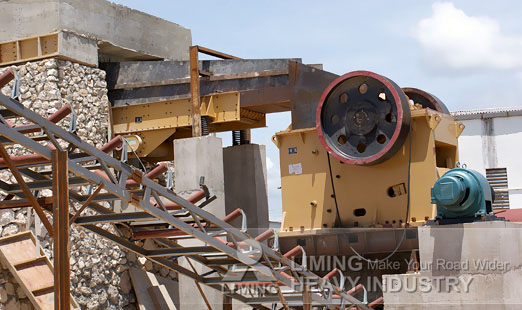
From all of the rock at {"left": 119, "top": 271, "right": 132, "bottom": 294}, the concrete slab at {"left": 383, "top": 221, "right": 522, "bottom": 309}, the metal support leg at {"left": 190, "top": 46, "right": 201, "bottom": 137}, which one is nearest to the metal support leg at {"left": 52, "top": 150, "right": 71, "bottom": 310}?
the concrete slab at {"left": 383, "top": 221, "right": 522, "bottom": 309}

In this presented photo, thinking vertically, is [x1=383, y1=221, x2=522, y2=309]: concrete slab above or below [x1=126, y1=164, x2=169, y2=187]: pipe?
below

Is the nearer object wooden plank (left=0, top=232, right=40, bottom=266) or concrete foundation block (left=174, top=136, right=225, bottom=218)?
wooden plank (left=0, top=232, right=40, bottom=266)

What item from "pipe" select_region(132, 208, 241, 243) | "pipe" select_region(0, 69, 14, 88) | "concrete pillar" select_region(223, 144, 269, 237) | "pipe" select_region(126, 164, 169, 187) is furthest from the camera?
"concrete pillar" select_region(223, 144, 269, 237)

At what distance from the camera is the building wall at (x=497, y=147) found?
34781 millimetres

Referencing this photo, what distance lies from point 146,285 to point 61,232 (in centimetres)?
1041

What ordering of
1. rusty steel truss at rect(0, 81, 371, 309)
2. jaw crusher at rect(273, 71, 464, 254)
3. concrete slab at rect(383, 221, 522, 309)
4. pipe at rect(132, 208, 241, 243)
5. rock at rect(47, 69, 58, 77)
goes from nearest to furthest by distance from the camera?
rusty steel truss at rect(0, 81, 371, 309), pipe at rect(132, 208, 241, 243), concrete slab at rect(383, 221, 522, 309), jaw crusher at rect(273, 71, 464, 254), rock at rect(47, 69, 58, 77)

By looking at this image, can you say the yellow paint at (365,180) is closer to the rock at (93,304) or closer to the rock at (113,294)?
the rock at (113,294)

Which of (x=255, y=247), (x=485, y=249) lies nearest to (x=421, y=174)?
(x=485, y=249)

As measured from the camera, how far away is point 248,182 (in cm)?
2000

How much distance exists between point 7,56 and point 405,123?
1001 centimetres

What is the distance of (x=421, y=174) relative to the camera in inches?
569

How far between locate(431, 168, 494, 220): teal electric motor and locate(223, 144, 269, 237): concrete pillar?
7904mm

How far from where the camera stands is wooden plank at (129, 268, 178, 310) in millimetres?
18016

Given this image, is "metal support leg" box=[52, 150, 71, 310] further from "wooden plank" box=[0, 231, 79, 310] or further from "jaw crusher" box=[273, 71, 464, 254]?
"jaw crusher" box=[273, 71, 464, 254]
